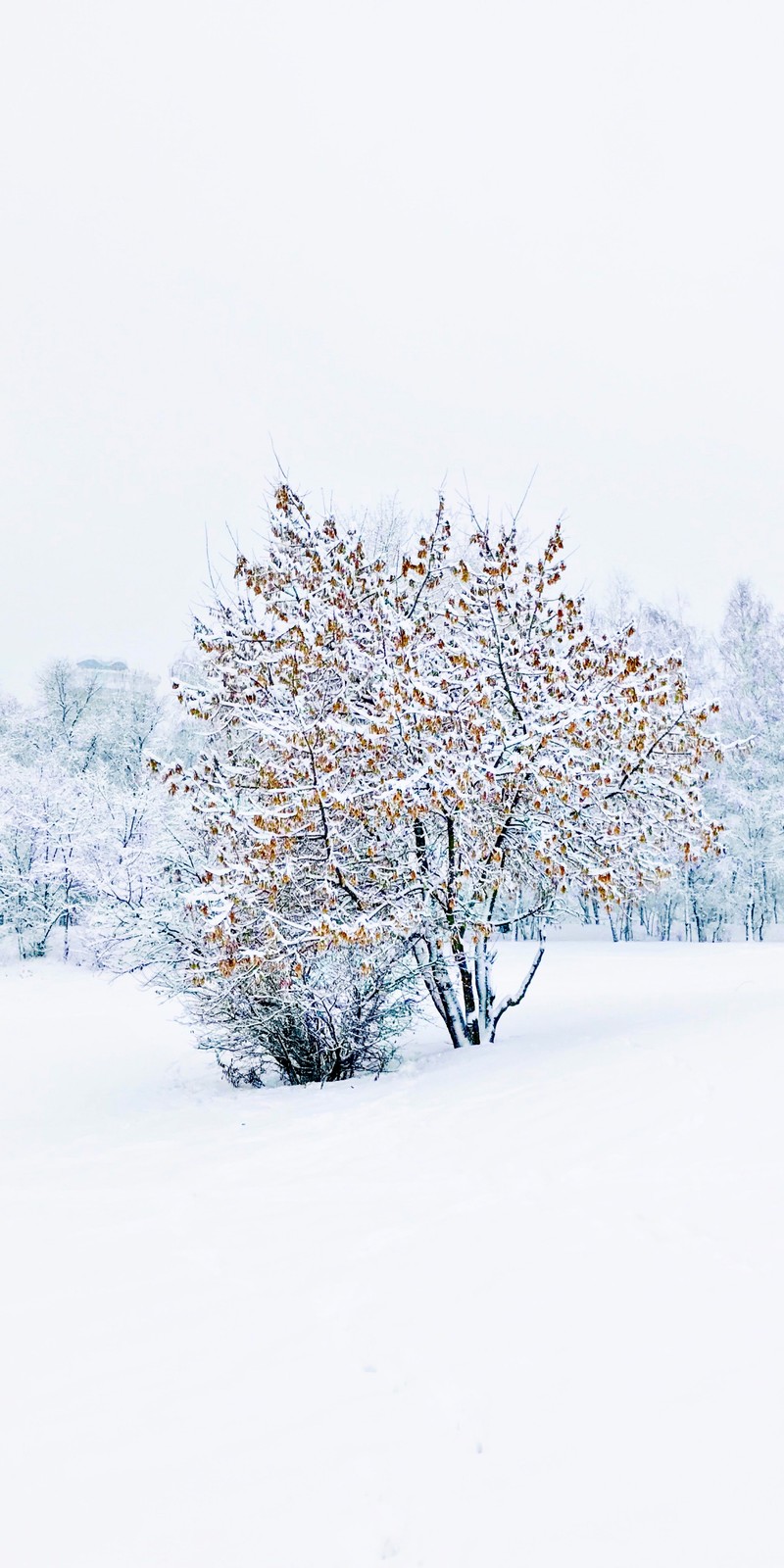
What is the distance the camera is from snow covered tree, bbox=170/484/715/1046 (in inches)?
272

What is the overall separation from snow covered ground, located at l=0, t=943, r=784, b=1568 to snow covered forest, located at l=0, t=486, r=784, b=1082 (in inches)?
77.8

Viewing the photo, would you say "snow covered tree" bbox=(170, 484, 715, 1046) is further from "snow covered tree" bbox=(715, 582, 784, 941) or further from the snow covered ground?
"snow covered tree" bbox=(715, 582, 784, 941)

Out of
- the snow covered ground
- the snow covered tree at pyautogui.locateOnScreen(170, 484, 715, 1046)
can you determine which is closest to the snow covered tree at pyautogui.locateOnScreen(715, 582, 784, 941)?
the snow covered tree at pyautogui.locateOnScreen(170, 484, 715, 1046)

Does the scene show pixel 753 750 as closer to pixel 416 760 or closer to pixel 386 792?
pixel 416 760

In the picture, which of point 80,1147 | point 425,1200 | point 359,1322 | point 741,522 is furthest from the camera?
point 741,522

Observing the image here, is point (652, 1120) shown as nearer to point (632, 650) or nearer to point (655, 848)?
point (655, 848)

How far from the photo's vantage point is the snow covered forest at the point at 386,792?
6.96m

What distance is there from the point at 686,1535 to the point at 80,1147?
18.7 ft

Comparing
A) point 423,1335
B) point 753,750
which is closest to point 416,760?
point 423,1335

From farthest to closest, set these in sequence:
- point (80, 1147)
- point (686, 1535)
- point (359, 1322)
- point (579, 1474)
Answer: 1. point (80, 1147)
2. point (359, 1322)
3. point (579, 1474)
4. point (686, 1535)

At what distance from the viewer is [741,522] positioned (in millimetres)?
172500

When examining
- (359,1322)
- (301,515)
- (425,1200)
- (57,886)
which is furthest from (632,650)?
(57,886)

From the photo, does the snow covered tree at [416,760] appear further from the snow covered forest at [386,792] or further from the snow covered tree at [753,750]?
the snow covered tree at [753,750]

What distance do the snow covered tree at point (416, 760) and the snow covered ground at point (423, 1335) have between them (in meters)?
1.96
